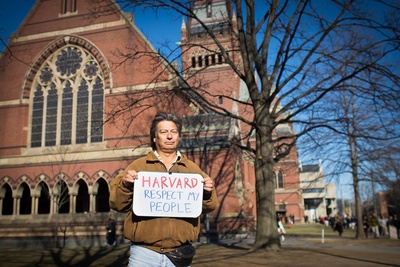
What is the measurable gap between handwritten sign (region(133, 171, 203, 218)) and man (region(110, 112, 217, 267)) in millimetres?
60

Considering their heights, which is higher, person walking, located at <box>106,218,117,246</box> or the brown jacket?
the brown jacket

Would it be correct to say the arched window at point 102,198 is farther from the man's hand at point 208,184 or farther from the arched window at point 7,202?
the man's hand at point 208,184

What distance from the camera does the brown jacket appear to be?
9.45 ft

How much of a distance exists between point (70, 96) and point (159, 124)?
78.8 feet

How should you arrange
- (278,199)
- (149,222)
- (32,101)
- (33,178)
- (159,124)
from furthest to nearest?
(278,199), (32,101), (33,178), (159,124), (149,222)

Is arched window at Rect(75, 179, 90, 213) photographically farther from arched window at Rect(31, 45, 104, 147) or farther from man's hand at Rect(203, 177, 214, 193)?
man's hand at Rect(203, 177, 214, 193)

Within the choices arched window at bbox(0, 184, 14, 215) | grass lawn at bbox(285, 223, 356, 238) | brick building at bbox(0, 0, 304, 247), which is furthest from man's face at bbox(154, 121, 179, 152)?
arched window at bbox(0, 184, 14, 215)

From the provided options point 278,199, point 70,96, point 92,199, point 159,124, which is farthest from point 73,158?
point 278,199

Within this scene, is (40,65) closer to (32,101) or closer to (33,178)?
(32,101)

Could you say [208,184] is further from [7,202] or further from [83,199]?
[7,202]

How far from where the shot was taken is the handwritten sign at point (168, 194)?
2.94 metres

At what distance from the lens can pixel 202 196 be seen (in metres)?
3.09

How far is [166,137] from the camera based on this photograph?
10.3ft

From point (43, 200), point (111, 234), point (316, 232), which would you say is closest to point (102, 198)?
point (43, 200)
